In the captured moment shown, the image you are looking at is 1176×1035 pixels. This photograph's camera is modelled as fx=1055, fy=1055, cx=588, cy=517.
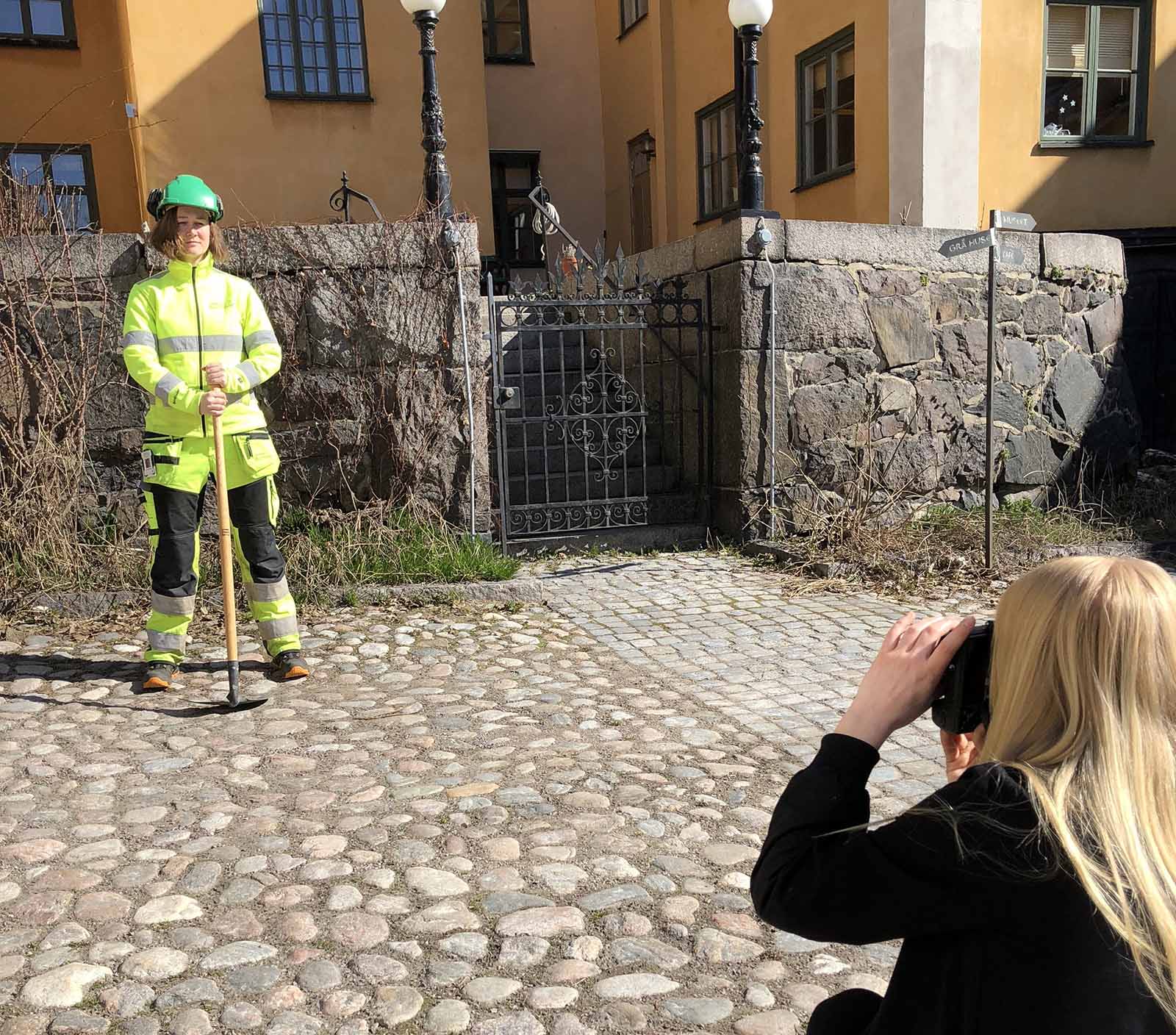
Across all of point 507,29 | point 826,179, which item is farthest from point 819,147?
point 507,29

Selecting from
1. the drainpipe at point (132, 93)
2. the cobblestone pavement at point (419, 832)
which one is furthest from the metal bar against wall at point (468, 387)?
the drainpipe at point (132, 93)

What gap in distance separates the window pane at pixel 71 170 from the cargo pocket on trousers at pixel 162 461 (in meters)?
9.79

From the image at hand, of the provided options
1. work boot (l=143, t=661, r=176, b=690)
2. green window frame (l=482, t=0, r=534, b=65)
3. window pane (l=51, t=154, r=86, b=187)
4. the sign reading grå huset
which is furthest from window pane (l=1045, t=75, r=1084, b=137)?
window pane (l=51, t=154, r=86, b=187)

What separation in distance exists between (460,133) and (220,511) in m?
9.05

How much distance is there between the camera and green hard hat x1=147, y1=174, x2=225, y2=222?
4285mm

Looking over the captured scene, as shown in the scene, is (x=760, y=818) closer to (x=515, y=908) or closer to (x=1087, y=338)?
(x=515, y=908)

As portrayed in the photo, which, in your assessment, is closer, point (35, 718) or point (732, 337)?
point (35, 718)

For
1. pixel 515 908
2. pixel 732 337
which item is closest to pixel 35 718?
pixel 515 908

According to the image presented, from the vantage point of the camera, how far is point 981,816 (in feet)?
3.84

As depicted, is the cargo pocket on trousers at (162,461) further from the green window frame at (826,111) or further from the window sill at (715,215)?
the window sill at (715,215)

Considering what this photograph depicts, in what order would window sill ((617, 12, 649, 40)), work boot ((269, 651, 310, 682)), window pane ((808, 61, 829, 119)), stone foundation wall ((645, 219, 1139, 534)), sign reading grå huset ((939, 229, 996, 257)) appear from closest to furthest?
work boot ((269, 651, 310, 682)), sign reading grå huset ((939, 229, 996, 257)), stone foundation wall ((645, 219, 1139, 534)), window pane ((808, 61, 829, 119)), window sill ((617, 12, 649, 40))

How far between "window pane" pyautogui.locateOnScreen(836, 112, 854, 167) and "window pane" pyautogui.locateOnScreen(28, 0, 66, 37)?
911cm

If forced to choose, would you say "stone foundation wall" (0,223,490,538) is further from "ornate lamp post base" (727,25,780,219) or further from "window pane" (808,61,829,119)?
"window pane" (808,61,829,119)

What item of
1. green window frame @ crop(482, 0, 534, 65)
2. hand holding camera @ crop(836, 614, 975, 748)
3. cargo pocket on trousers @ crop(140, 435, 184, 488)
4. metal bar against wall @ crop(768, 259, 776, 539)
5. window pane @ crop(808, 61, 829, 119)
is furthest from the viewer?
green window frame @ crop(482, 0, 534, 65)
